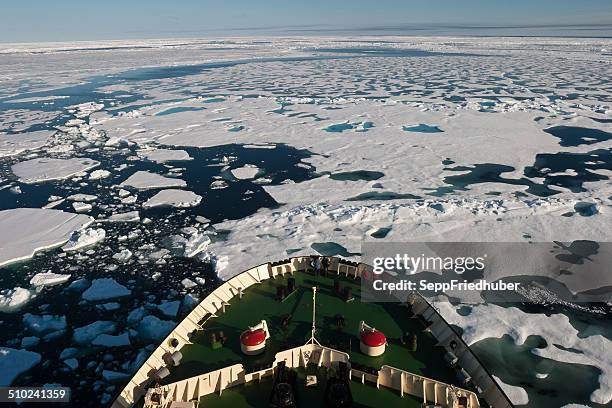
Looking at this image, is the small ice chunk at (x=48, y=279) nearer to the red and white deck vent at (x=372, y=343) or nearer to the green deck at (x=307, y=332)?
the green deck at (x=307, y=332)

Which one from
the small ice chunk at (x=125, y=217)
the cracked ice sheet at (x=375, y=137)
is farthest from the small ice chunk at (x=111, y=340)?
the cracked ice sheet at (x=375, y=137)

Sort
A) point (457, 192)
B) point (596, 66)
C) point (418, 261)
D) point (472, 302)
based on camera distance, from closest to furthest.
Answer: point (472, 302) → point (418, 261) → point (457, 192) → point (596, 66)

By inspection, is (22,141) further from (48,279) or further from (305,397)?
(305,397)

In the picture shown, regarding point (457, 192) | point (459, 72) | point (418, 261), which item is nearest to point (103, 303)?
point (418, 261)

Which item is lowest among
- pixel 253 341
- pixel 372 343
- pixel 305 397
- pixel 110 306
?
pixel 110 306

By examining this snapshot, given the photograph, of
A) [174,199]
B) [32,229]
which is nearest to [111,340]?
[32,229]

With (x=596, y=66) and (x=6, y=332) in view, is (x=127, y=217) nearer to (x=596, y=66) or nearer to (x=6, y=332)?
(x=6, y=332)

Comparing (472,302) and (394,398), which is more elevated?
(394,398)
